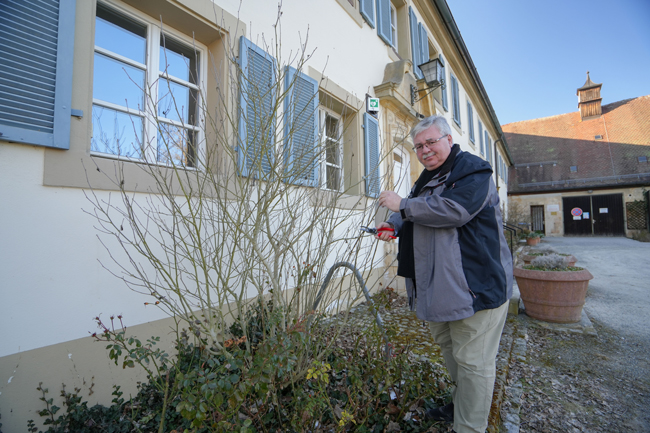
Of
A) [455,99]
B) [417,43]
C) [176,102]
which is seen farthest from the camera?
[455,99]

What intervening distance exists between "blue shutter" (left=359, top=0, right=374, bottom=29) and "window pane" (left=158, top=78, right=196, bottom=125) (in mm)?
3663

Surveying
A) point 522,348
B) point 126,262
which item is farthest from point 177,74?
point 522,348

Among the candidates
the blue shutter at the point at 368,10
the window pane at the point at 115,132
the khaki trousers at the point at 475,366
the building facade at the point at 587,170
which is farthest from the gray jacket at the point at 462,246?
the building facade at the point at 587,170

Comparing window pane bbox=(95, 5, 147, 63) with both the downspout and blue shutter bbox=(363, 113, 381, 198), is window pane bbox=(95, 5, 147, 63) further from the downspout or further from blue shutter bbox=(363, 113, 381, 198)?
the downspout

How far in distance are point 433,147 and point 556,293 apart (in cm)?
316

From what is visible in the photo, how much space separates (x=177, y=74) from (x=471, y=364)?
3.26 m

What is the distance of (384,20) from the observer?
5.93 m

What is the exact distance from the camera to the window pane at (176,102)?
9.03 ft

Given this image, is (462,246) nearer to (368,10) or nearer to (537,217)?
(368,10)

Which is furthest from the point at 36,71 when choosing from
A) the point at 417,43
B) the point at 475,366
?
the point at 417,43

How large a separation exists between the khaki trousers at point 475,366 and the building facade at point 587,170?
21.2m

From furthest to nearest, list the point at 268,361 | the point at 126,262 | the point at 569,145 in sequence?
1. the point at 569,145
2. the point at 126,262
3. the point at 268,361

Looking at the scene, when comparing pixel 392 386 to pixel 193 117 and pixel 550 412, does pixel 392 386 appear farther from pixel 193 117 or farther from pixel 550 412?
pixel 193 117

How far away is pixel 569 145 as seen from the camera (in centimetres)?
2544
